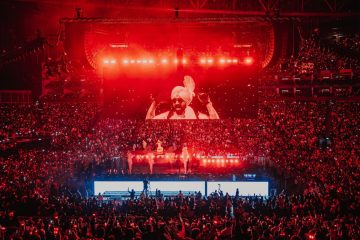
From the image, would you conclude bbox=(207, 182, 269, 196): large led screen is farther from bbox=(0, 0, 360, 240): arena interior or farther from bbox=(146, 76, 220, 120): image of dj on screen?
bbox=(146, 76, 220, 120): image of dj on screen

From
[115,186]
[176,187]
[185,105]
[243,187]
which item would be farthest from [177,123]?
[243,187]

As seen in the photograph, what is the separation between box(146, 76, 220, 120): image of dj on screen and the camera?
1675cm

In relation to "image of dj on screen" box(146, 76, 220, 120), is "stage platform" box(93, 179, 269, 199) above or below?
below

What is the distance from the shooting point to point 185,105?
16969mm

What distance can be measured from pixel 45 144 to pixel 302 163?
1421 centimetres

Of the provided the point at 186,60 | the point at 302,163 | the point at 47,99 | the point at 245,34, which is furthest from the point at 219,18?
the point at 47,99

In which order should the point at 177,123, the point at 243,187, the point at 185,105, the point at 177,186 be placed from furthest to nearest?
the point at 177,123, the point at 185,105, the point at 177,186, the point at 243,187

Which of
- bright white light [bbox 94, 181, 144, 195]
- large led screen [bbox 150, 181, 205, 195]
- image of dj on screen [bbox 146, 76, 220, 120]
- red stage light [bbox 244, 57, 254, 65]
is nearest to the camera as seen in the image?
red stage light [bbox 244, 57, 254, 65]

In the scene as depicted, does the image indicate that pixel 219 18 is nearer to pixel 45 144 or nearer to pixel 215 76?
pixel 215 76

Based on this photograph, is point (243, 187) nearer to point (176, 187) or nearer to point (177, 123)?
point (176, 187)

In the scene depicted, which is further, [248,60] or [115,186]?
[115,186]

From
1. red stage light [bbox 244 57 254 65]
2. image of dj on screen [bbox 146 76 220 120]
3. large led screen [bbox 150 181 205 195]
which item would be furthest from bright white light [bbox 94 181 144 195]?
red stage light [bbox 244 57 254 65]

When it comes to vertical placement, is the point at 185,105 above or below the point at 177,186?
above

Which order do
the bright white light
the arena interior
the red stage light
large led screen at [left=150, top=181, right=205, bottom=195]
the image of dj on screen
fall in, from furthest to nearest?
the image of dj on screen, the bright white light, large led screen at [left=150, top=181, right=205, bottom=195], the red stage light, the arena interior
